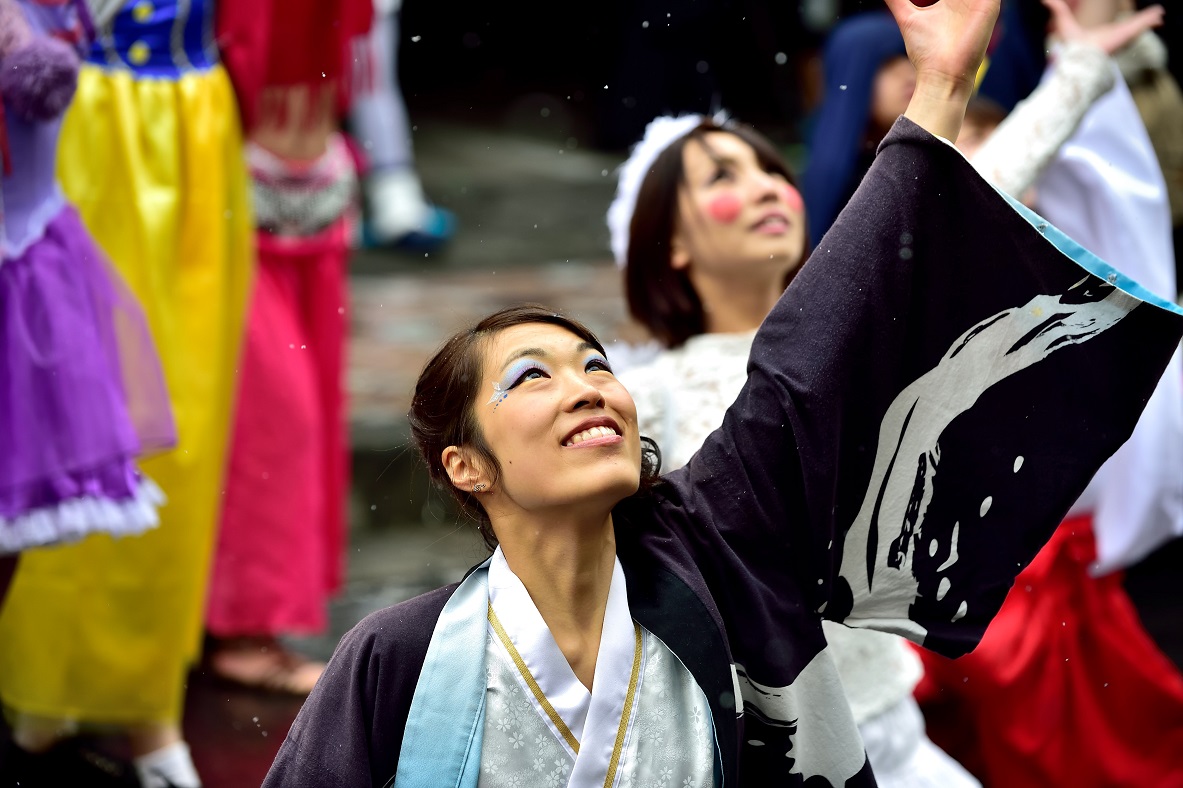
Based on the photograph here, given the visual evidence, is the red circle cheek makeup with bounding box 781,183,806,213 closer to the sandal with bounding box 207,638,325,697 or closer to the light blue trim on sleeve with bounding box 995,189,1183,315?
the light blue trim on sleeve with bounding box 995,189,1183,315

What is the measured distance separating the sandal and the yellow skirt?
0.44m

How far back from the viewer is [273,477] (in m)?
3.90

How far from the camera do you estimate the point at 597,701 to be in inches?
67.2

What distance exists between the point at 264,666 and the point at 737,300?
189cm

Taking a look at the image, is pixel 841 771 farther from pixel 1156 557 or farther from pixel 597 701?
pixel 1156 557

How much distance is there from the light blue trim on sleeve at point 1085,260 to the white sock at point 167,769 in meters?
2.32

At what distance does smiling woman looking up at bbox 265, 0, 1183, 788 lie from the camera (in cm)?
170

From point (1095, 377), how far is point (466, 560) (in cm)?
334

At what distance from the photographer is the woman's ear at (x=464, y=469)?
1818 mm

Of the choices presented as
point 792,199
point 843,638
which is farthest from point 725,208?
point 843,638

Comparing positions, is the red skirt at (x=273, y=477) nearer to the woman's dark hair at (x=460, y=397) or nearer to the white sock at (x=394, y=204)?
Result: the woman's dark hair at (x=460, y=397)

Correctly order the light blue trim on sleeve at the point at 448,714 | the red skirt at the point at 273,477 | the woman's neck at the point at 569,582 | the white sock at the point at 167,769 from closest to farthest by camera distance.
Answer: the light blue trim on sleeve at the point at 448,714 < the woman's neck at the point at 569,582 < the white sock at the point at 167,769 < the red skirt at the point at 273,477

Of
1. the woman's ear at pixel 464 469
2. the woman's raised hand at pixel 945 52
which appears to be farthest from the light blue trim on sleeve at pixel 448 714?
the woman's raised hand at pixel 945 52

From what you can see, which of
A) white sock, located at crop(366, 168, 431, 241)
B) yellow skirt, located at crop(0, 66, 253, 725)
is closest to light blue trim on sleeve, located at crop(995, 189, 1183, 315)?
yellow skirt, located at crop(0, 66, 253, 725)
